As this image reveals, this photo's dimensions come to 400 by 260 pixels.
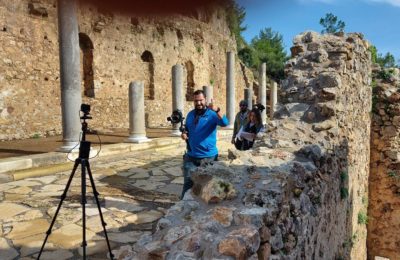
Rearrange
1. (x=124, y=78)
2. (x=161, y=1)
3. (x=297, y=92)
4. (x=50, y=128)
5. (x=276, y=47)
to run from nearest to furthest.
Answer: (x=161, y=1) → (x=297, y=92) → (x=50, y=128) → (x=124, y=78) → (x=276, y=47)

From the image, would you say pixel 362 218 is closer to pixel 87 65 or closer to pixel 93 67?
pixel 93 67

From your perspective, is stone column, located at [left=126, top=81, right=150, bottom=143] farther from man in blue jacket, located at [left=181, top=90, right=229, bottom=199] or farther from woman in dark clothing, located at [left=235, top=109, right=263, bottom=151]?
man in blue jacket, located at [left=181, top=90, right=229, bottom=199]

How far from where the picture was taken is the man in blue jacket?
12.8 feet

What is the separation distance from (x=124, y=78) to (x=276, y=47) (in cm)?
2665

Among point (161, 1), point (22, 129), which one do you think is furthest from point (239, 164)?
point (22, 129)

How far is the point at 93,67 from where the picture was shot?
14.1m

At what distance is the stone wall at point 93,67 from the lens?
10.9 metres

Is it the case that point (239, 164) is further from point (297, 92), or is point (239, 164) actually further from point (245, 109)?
point (245, 109)

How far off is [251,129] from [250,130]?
2 centimetres

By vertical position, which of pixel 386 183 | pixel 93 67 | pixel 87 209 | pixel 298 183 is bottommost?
pixel 386 183

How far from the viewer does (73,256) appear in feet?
9.80

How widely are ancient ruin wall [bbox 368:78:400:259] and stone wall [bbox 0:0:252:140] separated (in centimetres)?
442

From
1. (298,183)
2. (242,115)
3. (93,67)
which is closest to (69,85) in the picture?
(242,115)

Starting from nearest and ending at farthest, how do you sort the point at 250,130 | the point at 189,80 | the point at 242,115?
1. the point at 250,130
2. the point at 242,115
3. the point at 189,80
